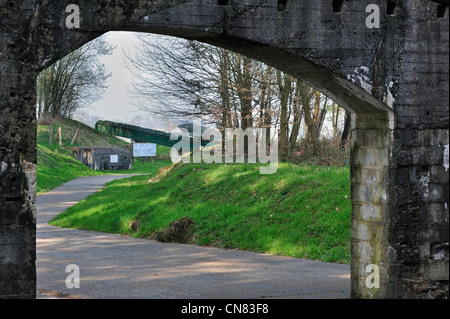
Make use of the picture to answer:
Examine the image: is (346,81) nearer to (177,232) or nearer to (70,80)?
(177,232)

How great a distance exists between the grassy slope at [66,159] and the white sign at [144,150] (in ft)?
2.17

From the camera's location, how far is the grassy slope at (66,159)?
30181mm

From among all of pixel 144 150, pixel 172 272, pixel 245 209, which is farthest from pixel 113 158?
pixel 172 272

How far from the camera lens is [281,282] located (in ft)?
32.6

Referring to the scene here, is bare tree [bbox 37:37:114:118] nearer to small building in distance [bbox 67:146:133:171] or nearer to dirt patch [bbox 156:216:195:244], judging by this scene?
small building in distance [bbox 67:146:133:171]

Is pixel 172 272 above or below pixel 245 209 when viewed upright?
below

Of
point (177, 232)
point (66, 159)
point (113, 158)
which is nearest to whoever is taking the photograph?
point (177, 232)

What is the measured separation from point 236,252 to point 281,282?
3321 mm

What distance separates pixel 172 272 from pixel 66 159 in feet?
91.1

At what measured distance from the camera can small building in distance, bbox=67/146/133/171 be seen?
39.4 metres

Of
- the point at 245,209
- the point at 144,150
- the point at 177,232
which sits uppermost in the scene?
the point at 144,150

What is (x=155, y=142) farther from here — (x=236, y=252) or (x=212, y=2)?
(x=212, y=2)

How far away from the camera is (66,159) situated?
37250 mm

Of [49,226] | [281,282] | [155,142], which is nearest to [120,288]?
[281,282]
